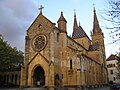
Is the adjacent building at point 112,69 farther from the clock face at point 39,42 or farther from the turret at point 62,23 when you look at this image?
the clock face at point 39,42

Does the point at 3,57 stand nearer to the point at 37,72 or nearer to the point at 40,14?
the point at 37,72

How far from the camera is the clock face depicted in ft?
122

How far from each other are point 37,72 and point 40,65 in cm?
311

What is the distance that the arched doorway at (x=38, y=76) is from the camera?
36.7 meters

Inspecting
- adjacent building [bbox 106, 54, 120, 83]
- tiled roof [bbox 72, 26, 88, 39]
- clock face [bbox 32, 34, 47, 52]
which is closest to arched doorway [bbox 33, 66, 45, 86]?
clock face [bbox 32, 34, 47, 52]

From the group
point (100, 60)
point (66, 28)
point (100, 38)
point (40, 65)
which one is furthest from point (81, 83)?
point (100, 38)

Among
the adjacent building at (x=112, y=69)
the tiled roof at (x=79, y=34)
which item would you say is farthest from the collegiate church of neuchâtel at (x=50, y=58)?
the adjacent building at (x=112, y=69)

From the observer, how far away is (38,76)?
38.2m

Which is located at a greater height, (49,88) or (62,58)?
(62,58)

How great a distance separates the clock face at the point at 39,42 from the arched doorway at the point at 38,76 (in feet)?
13.6

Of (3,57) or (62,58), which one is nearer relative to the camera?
(62,58)

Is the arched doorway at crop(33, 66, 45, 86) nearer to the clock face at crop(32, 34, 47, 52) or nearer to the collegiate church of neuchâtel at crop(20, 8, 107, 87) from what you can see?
the collegiate church of neuchâtel at crop(20, 8, 107, 87)

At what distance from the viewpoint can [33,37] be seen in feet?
129

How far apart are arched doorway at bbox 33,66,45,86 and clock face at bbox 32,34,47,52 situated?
415 centimetres
